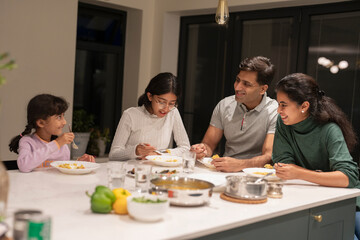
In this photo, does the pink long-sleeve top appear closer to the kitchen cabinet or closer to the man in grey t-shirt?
the man in grey t-shirt

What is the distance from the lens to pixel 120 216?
1.68m

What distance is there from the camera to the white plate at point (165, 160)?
2703 mm

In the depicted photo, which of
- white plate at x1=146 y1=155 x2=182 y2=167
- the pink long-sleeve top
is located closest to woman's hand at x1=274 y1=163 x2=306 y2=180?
white plate at x1=146 y1=155 x2=182 y2=167

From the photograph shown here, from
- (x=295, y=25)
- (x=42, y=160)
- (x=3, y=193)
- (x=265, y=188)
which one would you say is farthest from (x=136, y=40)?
(x=3, y=193)

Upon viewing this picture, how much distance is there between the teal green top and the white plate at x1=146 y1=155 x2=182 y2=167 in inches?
24.0

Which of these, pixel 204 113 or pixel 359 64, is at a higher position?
pixel 359 64

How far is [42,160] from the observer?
241 cm

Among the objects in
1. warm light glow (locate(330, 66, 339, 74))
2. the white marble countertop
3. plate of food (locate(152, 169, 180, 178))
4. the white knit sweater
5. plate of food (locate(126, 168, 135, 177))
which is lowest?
the white marble countertop

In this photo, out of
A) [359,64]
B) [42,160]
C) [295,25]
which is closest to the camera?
[42,160]

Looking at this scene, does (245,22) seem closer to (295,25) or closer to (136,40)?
(295,25)

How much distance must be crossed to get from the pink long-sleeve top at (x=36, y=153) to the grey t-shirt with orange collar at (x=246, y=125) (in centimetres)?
124

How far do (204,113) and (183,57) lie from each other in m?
0.72

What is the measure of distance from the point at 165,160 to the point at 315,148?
89 centimetres

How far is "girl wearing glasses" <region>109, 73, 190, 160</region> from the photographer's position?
3023mm
